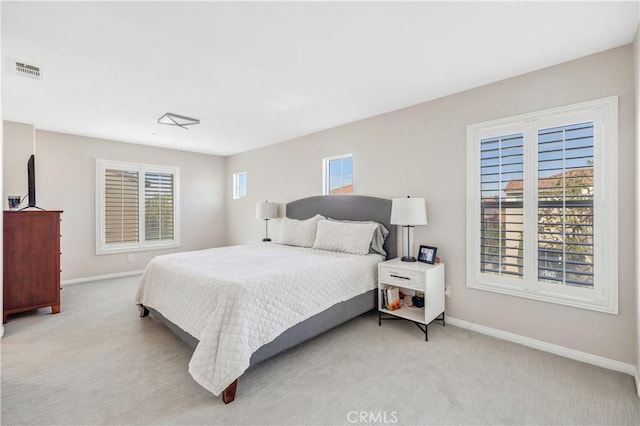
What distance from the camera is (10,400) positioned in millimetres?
1805

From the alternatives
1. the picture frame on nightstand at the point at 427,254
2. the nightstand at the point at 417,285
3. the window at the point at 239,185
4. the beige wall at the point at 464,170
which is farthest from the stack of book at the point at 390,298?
the window at the point at 239,185

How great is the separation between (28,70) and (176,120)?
4.76 feet

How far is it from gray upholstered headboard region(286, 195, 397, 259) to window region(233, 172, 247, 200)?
5.56 ft

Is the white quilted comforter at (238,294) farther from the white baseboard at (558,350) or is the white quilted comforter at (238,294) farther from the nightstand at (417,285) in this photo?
the white baseboard at (558,350)

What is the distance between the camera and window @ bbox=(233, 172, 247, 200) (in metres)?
6.02

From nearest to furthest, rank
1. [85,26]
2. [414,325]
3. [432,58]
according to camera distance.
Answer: [85,26], [432,58], [414,325]

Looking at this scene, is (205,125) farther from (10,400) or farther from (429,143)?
(10,400)

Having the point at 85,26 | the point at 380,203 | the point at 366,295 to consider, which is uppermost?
the point at 85,26

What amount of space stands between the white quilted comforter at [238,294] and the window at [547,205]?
1215 mm

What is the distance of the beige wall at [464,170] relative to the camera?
6.97 feet

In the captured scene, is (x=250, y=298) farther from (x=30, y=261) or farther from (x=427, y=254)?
(x=30, y=261)

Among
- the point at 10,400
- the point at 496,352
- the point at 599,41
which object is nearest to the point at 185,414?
the point at 10,400

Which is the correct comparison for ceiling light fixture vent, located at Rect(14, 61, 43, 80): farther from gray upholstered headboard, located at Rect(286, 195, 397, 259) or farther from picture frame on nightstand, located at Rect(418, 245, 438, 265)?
picture frame on nightstand, located at Rect(418, 245, 438, 265)

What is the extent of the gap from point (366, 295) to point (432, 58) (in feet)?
7.54
